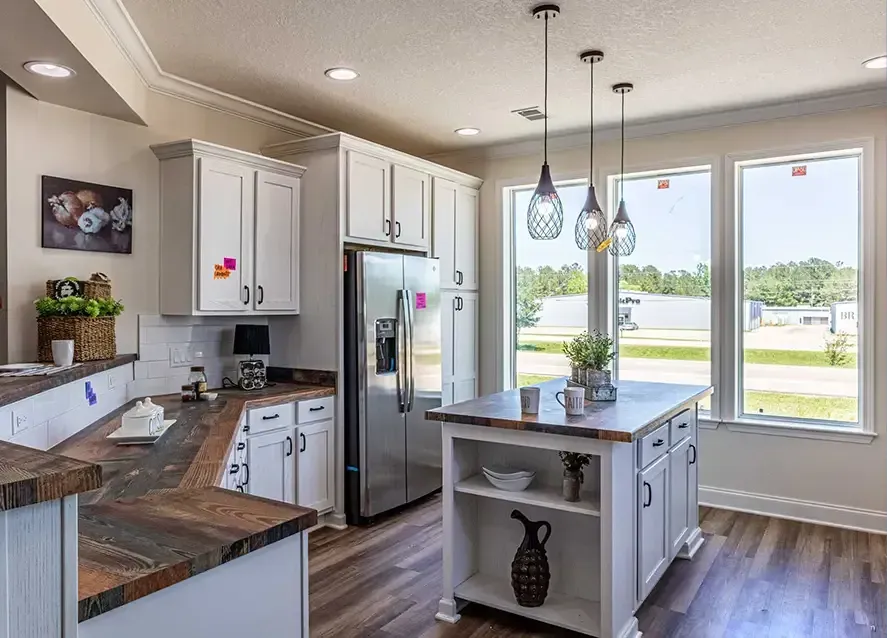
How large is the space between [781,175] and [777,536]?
2302 millimetres

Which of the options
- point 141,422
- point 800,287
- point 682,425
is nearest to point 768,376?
point 800,287

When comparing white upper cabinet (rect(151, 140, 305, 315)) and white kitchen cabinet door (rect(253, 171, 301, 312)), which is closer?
white upper cabinet (rect(151, 140, 305, 315))

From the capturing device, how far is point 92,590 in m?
1.03

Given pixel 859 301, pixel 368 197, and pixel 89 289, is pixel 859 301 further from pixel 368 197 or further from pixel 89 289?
pixel 89 289

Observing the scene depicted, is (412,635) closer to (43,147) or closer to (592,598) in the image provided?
(592,598)

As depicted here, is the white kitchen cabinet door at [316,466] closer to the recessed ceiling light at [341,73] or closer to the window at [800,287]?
the recessed ceiling light at [341,73]

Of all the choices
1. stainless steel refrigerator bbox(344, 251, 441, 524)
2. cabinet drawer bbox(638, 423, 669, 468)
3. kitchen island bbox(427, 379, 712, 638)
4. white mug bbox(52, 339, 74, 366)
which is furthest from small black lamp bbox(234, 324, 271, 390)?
cabinet drawer bbox(638, 423, 669, 468)

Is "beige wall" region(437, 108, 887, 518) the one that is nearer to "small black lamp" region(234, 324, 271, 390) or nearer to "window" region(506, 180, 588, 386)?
"window" region(506, 180, 588, 386)

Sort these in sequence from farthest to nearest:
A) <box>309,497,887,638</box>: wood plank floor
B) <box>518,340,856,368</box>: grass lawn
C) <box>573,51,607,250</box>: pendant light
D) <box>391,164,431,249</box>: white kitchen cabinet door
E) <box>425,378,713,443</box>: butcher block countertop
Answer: <box>391,164,431,249</box>: white kitchen cabinet door < <box>518,340,856,368</box>: grass lawn < <box>573,51,607,250</box>: pendant light < <box>309,497,887,638</box>: wood plank floor < <box>425,378,713,443</box>: butcher block countertop

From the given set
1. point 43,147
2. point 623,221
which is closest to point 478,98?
point 623,221

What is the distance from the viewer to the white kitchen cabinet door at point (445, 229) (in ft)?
16.0

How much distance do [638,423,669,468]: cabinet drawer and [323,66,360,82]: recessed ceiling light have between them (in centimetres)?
242

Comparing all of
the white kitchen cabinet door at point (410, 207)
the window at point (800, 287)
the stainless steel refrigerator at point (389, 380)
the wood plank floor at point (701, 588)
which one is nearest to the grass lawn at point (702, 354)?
the window at point (800, 287)

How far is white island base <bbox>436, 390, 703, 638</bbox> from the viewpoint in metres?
2.50
